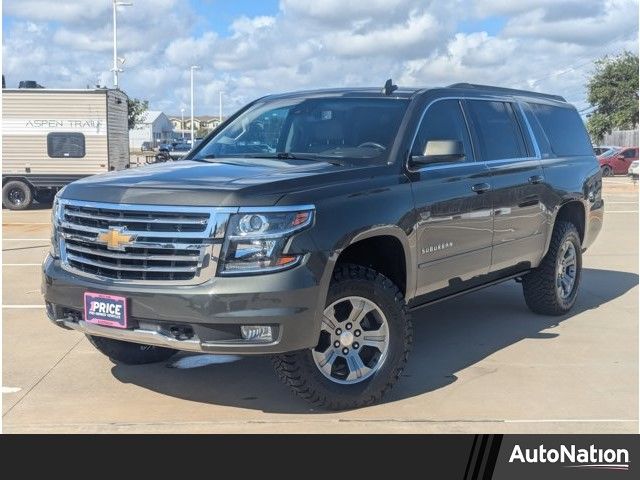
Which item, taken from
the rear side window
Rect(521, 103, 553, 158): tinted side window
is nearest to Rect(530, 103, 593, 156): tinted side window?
Rect(521, 103, 553, 158): tinted side window

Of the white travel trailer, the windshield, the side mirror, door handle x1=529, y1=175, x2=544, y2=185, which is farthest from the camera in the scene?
Answer: the white travel trailer

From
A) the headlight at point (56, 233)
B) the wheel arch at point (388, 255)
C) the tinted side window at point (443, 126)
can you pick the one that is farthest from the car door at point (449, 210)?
the headlight at point (56, 233)

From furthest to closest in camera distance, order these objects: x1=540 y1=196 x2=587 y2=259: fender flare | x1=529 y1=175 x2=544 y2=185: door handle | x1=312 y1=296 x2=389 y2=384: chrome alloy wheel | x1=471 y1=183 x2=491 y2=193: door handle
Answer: x1=540 y1=196 x2=587 y2=259: fender flare, x1=529 y1=175 x2=544 y2=185: door handle, x1=471 y1=183 x2=491 y2=193: door handle, x1=312 y1=296 x2=389 y2=384: chrome alloy wheel

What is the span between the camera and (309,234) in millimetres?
4410

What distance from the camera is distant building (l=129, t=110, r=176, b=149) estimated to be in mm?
92294

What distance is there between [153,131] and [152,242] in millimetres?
103572

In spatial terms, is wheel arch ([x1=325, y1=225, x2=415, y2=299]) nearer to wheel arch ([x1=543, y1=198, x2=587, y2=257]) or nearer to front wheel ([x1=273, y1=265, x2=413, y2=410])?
front wheel ([x1=273, y1=265, x2=413, y2=410])

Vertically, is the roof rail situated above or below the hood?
above

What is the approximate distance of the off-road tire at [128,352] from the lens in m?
5.77

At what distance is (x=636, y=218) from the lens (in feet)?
59.4

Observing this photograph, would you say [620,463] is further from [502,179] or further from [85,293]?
[85,293]

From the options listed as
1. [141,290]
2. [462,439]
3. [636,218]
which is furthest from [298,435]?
[636,218]

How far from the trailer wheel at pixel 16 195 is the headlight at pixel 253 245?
17600 mm

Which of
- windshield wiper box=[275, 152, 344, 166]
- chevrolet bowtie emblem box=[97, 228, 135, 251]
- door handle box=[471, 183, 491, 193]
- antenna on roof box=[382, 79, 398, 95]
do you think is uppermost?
antenna on roof box=[382, 79, 398, 95]
